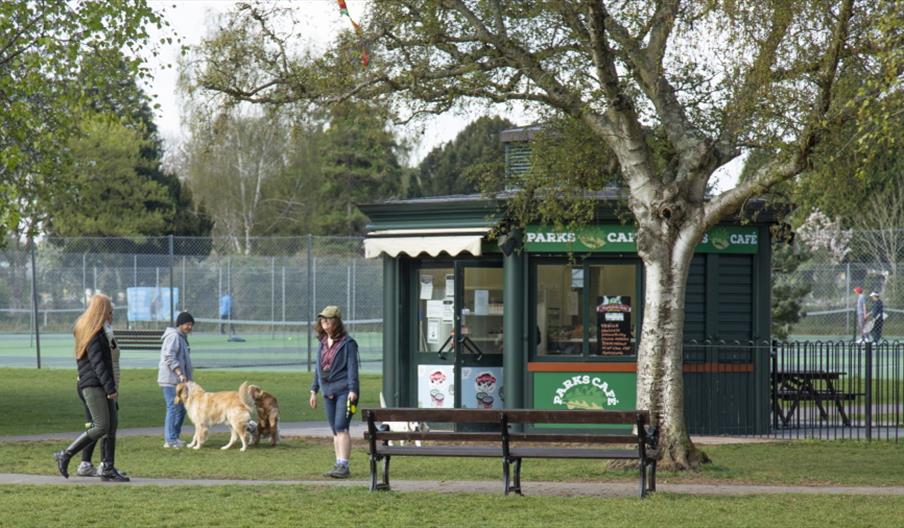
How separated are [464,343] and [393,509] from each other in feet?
24.4

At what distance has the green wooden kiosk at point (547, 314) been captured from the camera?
18.4 metres

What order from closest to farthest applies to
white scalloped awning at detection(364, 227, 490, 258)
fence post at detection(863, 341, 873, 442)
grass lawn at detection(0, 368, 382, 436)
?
fence post at detection(863, 341, 873, 442), white scalloped awning at detection(364, 227, 490, 258), grass lawn at detection(0, 368, 382, 436)

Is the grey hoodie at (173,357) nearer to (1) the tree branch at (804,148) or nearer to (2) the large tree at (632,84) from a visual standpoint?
(2) the large tree at (632,84)

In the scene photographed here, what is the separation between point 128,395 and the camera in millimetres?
26125

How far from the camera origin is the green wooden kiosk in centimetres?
1842

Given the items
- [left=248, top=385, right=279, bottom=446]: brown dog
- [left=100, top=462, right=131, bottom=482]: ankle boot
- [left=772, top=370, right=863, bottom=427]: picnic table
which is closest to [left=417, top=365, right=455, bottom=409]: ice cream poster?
[left=248, top=385, right=279, bottom=446]: brown dog

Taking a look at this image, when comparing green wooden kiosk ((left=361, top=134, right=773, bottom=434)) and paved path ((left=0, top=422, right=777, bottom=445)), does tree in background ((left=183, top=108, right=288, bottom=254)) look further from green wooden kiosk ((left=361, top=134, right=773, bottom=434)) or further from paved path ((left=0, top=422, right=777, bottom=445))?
green wooden kiosk ((left=361, top=134, right=773, bottom=434))

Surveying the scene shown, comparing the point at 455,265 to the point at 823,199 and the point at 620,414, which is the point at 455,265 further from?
the point at 620,414

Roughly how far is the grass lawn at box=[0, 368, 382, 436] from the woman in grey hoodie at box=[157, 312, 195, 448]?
10.1ft

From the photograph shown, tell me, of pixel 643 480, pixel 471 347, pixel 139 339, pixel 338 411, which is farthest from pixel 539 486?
pixel 139 339

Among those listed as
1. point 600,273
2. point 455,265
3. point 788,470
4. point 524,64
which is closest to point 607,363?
point 600,273

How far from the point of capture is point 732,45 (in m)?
13.5

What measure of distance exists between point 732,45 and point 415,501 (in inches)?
206

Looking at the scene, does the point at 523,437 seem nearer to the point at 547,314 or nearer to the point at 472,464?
the point at 472,464
